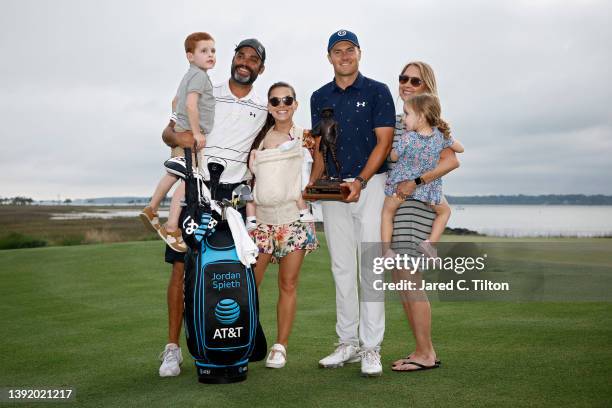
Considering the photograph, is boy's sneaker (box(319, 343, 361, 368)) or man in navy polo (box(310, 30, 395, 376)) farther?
boy's sneaker (box(319, 343, 361, 368))

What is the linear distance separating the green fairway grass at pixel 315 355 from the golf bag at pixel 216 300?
0.58ft

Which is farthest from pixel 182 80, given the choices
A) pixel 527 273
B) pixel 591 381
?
pixel 527 273

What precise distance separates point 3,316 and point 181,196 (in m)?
4.21

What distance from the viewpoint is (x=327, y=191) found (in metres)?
4.81

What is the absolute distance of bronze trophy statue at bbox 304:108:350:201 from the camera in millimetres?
4770

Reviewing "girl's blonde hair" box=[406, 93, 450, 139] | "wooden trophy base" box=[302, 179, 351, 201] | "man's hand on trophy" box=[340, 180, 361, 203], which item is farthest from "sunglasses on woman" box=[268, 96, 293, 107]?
"girl's blonde hair" box=[406, 93, 450, 139]

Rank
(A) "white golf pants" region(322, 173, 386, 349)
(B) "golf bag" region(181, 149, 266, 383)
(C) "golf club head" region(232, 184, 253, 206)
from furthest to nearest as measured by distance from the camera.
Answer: (A) "white golf pants" region(322, 173, 386, 349), (C) "golf club head" region(232, 184, 253, 206), (B) "golf bag" region(181, 149, 266, 383)

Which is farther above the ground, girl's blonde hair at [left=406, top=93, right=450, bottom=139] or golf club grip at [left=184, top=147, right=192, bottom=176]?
girl's blonde hair at [left=406, top=93, right=450, bottom=139]

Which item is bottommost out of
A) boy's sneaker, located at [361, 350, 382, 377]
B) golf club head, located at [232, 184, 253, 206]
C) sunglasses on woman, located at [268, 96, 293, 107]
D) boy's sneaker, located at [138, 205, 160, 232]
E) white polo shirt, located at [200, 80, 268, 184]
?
boy's sneaker, located at [361, 350, 382, 377]

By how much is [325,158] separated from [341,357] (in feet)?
5.01

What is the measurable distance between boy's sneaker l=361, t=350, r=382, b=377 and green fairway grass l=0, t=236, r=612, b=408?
6 centimetres

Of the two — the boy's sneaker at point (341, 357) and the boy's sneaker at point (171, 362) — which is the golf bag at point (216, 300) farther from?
the boy's sneaker at point (341, 357)

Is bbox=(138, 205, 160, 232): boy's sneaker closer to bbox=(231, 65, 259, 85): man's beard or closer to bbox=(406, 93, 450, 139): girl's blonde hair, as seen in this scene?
bbox=(231, 65, 259, 85): man's beard

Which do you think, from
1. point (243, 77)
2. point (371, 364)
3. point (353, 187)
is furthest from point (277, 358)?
point (243, 77)
